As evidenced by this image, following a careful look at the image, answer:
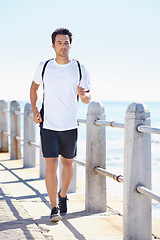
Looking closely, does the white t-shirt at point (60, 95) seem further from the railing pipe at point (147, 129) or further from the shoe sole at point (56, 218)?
the railing pipe at point (147, 129)

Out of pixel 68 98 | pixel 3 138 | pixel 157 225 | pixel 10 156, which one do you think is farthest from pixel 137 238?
pixel 3 138

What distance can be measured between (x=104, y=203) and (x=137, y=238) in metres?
1.14

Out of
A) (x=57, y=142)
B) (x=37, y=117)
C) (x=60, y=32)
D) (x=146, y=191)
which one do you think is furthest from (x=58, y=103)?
(x=146, y=191)

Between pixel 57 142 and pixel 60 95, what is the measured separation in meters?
0.47

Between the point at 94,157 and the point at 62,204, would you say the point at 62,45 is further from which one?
the point at 62,204

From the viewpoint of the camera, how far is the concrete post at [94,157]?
4.30 m

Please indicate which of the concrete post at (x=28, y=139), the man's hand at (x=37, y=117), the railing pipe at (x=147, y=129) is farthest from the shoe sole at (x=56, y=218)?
the concrete post at (x=28, y=139)

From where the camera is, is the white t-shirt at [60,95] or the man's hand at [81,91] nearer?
the man's hand at [81,91]

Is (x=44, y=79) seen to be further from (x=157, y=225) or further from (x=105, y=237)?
(x=157, y=225)

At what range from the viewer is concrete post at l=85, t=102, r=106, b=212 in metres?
4.30

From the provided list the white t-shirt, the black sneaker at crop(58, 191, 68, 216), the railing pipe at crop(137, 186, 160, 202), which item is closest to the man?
the white t-shirt

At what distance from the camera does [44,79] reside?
3.96 m

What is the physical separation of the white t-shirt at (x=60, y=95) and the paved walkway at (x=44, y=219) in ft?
3.12

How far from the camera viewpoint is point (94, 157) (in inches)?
170
